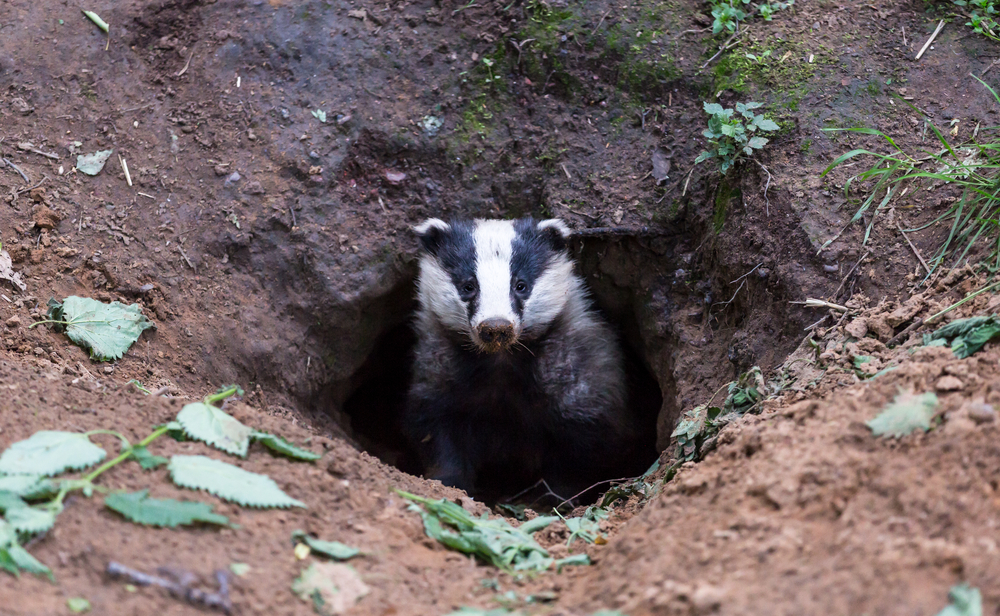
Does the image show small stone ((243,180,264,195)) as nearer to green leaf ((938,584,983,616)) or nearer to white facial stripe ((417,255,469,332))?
white facial stripe ((417,255,469,332))

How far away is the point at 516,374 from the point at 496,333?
36.4 inches

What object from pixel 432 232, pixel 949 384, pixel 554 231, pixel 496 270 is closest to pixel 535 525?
pixel 949 384

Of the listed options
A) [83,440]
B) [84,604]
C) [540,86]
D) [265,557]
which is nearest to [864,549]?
[265,557]

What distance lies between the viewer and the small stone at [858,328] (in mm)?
3424

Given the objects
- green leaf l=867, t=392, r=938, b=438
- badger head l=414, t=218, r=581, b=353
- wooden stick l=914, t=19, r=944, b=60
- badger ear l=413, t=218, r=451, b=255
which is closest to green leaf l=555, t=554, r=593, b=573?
green leaf l=867, t=392, r=938, b=438

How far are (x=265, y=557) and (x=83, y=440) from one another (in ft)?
2.39

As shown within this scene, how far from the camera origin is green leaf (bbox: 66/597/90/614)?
1.88m

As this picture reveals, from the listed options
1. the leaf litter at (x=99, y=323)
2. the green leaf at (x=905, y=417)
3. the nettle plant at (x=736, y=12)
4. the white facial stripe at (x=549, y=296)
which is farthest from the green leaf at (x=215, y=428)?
the nettle plant at (x=736, y=12)

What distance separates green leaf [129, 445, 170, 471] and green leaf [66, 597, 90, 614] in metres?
0.56

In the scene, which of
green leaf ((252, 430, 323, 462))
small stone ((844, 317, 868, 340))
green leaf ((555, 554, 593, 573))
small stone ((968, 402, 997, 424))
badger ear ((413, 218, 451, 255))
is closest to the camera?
small stone ((968, 402, 997, 424))

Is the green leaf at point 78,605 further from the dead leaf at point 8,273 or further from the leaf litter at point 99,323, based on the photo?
the dead leaf at point 8,273

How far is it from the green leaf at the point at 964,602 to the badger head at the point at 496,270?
322 cm

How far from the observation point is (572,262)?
5.53m

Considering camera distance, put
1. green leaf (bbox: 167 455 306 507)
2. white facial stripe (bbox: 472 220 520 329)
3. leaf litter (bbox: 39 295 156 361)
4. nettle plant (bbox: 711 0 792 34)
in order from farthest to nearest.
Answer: nettle plant (bbox: 711 0 792 34)
white facial stripe (bbox: 472 220 520 329)
leaf litter (bbox: 39 295 156 361)
green leaf (bbox: 167 455 306 507)
